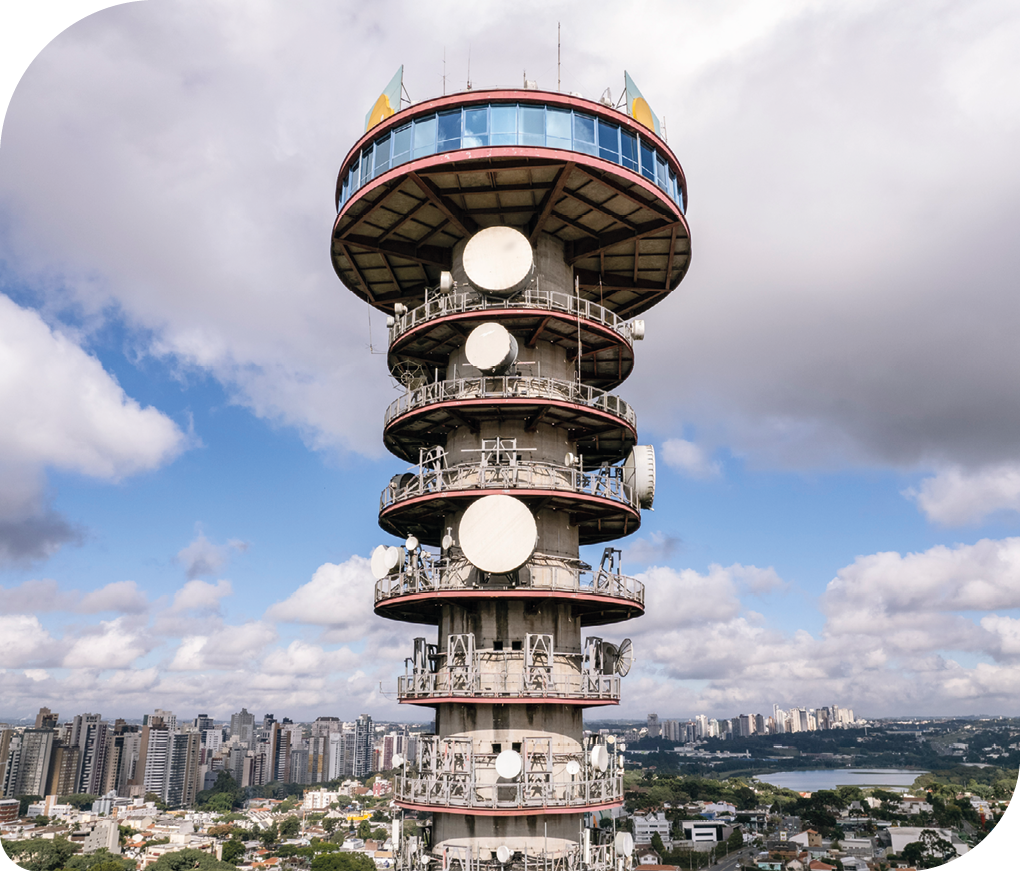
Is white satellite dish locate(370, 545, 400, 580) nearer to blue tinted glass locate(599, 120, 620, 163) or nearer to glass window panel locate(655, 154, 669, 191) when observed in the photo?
blue tinted glass locate(599, 120, 620, 163)

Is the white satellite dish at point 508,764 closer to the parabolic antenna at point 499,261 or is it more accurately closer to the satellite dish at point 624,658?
the satellite dish at point 624,658

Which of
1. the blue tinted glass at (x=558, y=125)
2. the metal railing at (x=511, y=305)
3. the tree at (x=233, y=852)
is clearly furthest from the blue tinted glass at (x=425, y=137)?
the tree at (x=233, y=852)

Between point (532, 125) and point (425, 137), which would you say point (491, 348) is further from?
point (425, 137)

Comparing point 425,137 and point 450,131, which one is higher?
point 425,137

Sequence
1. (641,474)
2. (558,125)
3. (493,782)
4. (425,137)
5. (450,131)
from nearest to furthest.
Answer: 1. (493,782)
2. (558,125)
3. (450,131)
4. (425,137)
5. (641,474)

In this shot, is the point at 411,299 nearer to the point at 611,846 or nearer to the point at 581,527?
the point at 581,527

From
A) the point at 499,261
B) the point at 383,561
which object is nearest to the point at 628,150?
the point at 499,261
